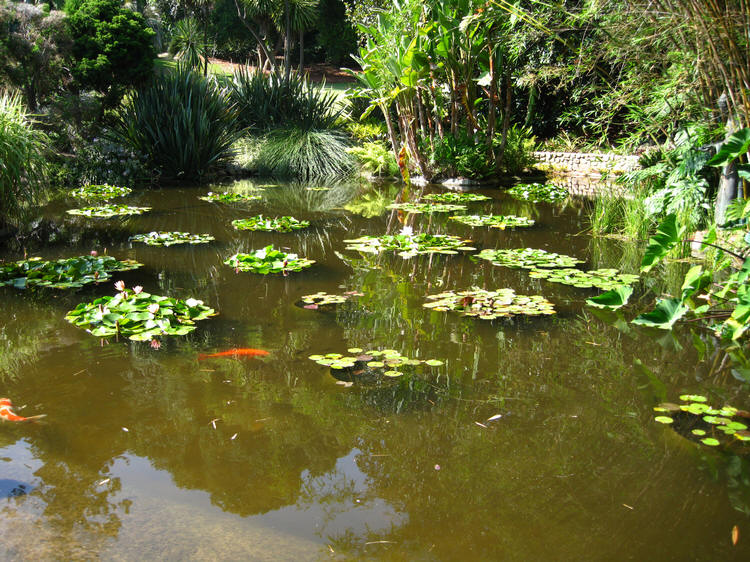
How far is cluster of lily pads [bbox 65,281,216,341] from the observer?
11.8 feet

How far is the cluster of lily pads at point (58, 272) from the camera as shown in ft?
15.1

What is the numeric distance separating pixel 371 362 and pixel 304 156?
10383mm

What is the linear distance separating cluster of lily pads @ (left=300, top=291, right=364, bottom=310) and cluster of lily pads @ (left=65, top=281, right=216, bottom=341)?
0.65m

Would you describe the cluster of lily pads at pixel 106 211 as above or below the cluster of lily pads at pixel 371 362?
above

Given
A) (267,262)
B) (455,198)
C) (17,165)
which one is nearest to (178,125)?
(455,198)

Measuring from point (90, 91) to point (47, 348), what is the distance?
37.0 feet

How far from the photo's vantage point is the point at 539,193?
10211mm

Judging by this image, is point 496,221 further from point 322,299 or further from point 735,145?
point 735,145

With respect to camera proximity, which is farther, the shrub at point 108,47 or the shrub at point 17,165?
the shrub at point 108,47

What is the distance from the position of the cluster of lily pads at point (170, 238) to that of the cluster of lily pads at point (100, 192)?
3.42 meters

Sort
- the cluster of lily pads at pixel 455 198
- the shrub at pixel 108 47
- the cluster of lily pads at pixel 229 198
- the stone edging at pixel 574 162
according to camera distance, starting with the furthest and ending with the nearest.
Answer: the stone edging at pixel 574 162 → the shrub at pixel 108 47 → the cluster of lily pads at pixel 455 198 → the cluster of lily pads at pixel 229 198

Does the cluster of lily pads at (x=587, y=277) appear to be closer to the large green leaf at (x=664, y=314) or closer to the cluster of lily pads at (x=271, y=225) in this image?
the large green leaf at (x=664, y=314)

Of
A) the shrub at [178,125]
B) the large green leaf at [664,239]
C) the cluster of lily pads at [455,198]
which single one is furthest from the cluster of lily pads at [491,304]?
the shrub at [178,125]

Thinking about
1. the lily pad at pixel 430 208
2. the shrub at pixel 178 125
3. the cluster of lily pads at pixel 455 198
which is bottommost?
the lily pad at pixel 430 208
